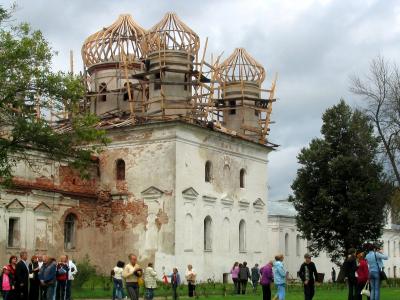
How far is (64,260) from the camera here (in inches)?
868

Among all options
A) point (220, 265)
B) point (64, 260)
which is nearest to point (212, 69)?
point (220, 265)

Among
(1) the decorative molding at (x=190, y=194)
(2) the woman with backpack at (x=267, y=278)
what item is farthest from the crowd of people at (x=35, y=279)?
(1) the decorative molding at (x=190, y=194)

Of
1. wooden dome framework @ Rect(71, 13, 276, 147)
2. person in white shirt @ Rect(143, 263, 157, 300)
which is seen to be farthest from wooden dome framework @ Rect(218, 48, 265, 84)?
person in white shirt @ Rect(143, 263, 157, 300)

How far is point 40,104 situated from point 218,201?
20173 millimetres

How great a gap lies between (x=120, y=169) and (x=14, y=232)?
8089 millimetres

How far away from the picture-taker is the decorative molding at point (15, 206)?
35875 millimetres

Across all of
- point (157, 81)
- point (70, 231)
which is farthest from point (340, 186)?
point (70, 231)

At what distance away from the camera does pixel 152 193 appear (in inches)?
1572

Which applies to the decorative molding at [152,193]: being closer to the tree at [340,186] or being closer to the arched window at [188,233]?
the arched window at [188,233]

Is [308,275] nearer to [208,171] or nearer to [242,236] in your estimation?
[208,171]

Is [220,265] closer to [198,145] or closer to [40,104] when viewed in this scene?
[198,145]

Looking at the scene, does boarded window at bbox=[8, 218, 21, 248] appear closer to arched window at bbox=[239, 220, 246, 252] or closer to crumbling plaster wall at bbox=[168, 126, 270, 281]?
crumbling plaster wall at bbox=[168, 126, 270, 281]

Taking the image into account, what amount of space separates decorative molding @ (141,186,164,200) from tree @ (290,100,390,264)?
1034 cm

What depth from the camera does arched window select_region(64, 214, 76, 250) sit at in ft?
129
